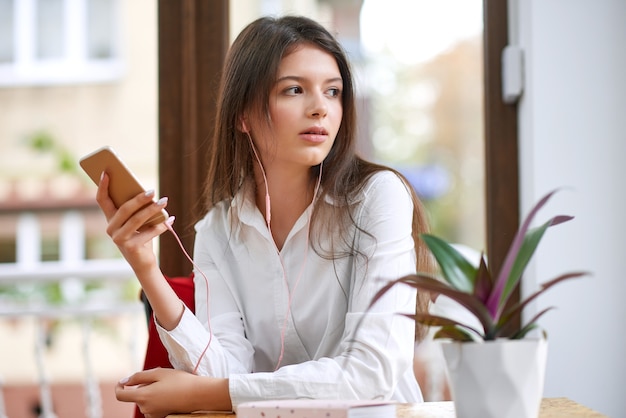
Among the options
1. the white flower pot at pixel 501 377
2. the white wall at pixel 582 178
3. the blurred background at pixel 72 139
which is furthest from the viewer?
the blurred background at pixel 72 139

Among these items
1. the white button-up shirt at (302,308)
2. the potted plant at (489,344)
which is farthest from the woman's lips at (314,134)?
the potted plant at (489,344)

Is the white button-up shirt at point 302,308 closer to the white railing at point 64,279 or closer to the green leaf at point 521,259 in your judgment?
the green leaf at point 521,259

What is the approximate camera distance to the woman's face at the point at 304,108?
1404 millimetres

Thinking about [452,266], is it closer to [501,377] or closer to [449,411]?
[501,377]

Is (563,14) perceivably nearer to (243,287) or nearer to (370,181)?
(370,181)

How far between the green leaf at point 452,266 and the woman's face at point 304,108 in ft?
1.87

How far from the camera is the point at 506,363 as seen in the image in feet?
2.68

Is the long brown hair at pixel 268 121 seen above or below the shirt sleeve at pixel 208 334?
above

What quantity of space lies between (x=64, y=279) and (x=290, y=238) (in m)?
3.01

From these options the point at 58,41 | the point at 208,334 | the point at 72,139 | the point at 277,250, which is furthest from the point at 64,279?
the point at 58,41

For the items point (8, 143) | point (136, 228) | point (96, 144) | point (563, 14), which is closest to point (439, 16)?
point (96, 144)

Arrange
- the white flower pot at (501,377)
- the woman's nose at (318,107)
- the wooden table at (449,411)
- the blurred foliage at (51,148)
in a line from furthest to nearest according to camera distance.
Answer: the blurred foliage at (51,148) < the woman's nose at (318,107) < the wooden table at (449,411) < the white flower pot at (501,377)

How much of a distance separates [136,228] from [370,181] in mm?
472

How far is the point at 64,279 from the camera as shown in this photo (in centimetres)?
420
